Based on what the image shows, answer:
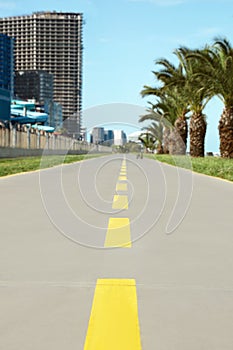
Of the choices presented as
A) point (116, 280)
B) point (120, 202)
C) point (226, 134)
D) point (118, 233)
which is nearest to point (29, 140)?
point (226, 134)

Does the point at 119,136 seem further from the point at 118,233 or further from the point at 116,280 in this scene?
the point at 116,280

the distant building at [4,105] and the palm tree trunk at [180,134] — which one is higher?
the distant building at [4,105]

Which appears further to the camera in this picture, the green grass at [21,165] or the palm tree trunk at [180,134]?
the palm tree trunk at [180,134]

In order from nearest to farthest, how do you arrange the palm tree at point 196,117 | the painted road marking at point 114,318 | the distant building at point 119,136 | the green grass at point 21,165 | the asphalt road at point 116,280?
the painted road marking at point 114,318 → the asphalt road at point 116,280 → the distant building at point 119,136 → the green grass at point 21,165 → the palm tree at point 196,117

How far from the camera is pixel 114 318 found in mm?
3994

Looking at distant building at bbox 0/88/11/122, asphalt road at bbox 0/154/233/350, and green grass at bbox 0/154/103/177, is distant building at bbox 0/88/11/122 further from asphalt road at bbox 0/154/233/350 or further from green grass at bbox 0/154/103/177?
asphalt road at bbox 0/154/233/350

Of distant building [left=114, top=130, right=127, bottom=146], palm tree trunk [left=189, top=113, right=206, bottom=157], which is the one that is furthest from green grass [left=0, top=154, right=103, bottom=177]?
palm tree trunk [left=189, top=113, right=206, bottom=157]

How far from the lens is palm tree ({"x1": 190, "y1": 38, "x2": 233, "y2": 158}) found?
3122 centimetres

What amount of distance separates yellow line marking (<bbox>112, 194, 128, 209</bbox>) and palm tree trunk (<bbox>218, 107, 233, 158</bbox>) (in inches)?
763

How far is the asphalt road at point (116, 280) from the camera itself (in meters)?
3.61

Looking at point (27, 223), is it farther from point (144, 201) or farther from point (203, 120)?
point (203, 120)

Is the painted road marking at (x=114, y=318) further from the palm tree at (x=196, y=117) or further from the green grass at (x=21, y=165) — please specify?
the palm tree at (x=196, y=117)

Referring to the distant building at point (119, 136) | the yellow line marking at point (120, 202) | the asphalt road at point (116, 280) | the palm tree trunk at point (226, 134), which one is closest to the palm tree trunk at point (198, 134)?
the palm tree trunk at point (226, 134)

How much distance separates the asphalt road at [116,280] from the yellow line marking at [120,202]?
100 cm
